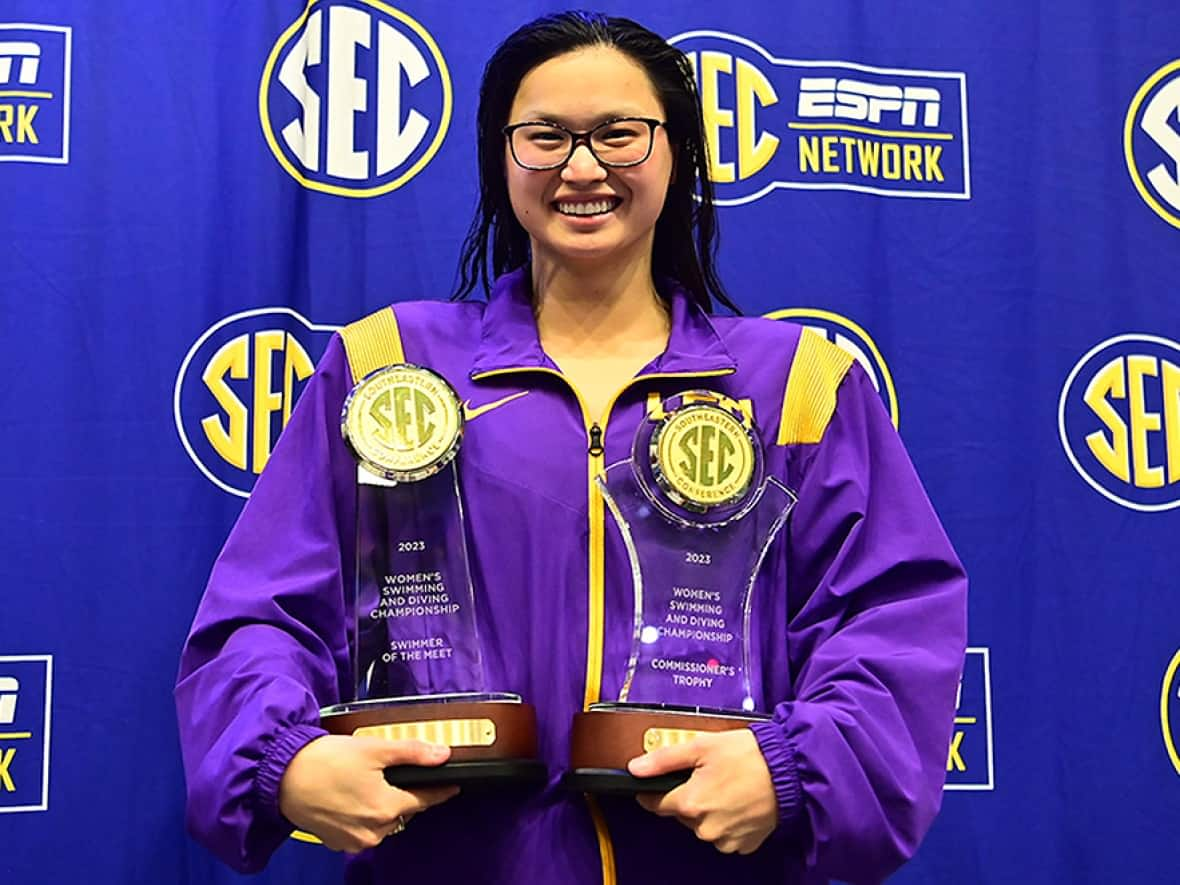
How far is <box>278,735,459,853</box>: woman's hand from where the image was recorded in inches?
35.0

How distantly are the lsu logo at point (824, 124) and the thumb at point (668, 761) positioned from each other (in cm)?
80

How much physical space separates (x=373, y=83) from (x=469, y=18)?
0.42 feet

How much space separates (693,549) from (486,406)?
192 millimetres

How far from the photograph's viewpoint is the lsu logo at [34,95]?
1.48 meters

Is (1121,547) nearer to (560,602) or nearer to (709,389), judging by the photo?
(709,389)

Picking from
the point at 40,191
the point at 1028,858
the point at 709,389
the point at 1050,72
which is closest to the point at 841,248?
the point at 1050,72

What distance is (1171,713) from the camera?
1.58 meters

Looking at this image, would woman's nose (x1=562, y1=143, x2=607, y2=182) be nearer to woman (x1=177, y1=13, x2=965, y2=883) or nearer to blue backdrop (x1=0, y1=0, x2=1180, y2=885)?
woman (x1=177, y1=13, x2=965, y2=883)

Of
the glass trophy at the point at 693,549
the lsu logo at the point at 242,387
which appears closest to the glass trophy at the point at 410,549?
the glass trophy at the point at 693,549

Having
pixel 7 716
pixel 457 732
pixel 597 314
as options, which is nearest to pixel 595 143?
pixel 597 314

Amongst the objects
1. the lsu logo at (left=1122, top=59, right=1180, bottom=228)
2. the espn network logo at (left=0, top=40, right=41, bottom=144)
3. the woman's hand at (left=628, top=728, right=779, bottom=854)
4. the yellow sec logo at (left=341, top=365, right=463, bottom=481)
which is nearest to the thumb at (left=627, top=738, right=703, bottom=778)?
the woman's hand at (left=628, top=728, right=779, bottom=854)

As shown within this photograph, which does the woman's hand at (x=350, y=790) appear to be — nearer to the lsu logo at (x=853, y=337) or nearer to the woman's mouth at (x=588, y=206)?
the woman's mouth at (x=588, y=206)

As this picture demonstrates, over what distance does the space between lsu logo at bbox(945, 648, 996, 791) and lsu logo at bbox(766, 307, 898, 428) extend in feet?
0.93

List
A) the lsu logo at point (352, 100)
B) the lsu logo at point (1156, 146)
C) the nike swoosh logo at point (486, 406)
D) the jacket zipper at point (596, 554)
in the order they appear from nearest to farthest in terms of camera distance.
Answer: the jacket zipper at point (596, 554), the nike swoosh logo at point (486, 406), the lsu logo at point (352, 100), the lsu logo at point (1156, 146)
